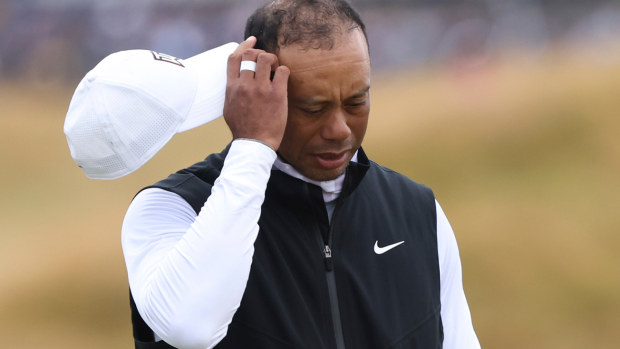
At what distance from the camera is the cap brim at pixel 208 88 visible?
5.08ft

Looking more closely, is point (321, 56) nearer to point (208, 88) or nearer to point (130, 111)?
point (208, 88)

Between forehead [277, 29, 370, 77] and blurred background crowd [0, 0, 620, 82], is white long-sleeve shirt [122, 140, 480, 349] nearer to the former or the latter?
forehead [277, 29, 370, 77]

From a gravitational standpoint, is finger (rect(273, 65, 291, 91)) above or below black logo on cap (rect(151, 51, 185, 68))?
below

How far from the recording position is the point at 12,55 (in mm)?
9867

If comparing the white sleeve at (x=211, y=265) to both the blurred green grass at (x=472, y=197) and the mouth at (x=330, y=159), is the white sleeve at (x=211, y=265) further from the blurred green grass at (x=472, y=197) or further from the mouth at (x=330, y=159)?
the blurred green grass at (x=472, y=197)

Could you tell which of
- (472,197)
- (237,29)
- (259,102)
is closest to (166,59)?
(259,102)

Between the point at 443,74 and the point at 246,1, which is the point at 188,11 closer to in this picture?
the point at 246,1

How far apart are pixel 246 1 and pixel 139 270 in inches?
352

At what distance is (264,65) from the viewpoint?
153 centimetres

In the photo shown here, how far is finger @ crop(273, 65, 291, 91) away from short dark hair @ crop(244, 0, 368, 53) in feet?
Answer: 0.27

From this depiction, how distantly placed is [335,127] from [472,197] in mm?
5234

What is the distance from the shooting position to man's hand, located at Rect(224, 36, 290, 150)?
149cm

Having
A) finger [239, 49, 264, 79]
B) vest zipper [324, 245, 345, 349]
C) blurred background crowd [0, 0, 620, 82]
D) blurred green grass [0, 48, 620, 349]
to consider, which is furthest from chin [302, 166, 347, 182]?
blurred background crowd [0, 0, 620, 82]

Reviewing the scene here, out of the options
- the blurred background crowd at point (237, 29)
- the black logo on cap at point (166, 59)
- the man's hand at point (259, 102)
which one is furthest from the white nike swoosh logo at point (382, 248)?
the blurred background crowd at point (237, 29)
